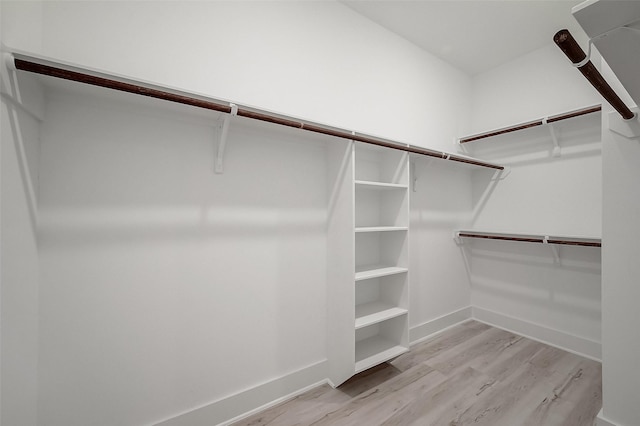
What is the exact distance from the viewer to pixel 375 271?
5.95ft

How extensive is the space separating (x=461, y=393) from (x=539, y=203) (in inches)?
74.9

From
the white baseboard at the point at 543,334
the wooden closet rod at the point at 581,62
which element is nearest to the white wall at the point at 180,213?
the wooden closet rod at the point at 581,62

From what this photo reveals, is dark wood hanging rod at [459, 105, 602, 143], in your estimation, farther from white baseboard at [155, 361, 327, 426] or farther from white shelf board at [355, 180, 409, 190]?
white baseboard at [155, 361, 327, 426]

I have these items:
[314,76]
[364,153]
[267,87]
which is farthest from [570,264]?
[267,87]

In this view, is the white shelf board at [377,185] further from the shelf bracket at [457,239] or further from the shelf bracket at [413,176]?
the shelf bracket at [457,239]

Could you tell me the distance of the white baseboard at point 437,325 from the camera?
237 centimetres

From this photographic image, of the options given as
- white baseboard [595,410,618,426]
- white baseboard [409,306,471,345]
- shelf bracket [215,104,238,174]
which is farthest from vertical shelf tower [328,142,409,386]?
white baseboard [595,410,618,426]

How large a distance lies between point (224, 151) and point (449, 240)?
7.78 ft

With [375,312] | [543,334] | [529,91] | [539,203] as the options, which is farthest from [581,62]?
[543,334]

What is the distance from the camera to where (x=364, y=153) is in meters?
2.04

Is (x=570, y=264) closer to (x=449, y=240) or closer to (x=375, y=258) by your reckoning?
(x=449, y=240)

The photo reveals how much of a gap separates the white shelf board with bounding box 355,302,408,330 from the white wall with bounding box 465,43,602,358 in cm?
150

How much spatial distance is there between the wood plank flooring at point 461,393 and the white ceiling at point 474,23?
9.09ft

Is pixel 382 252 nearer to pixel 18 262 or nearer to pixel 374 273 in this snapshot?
pixel 374 273
